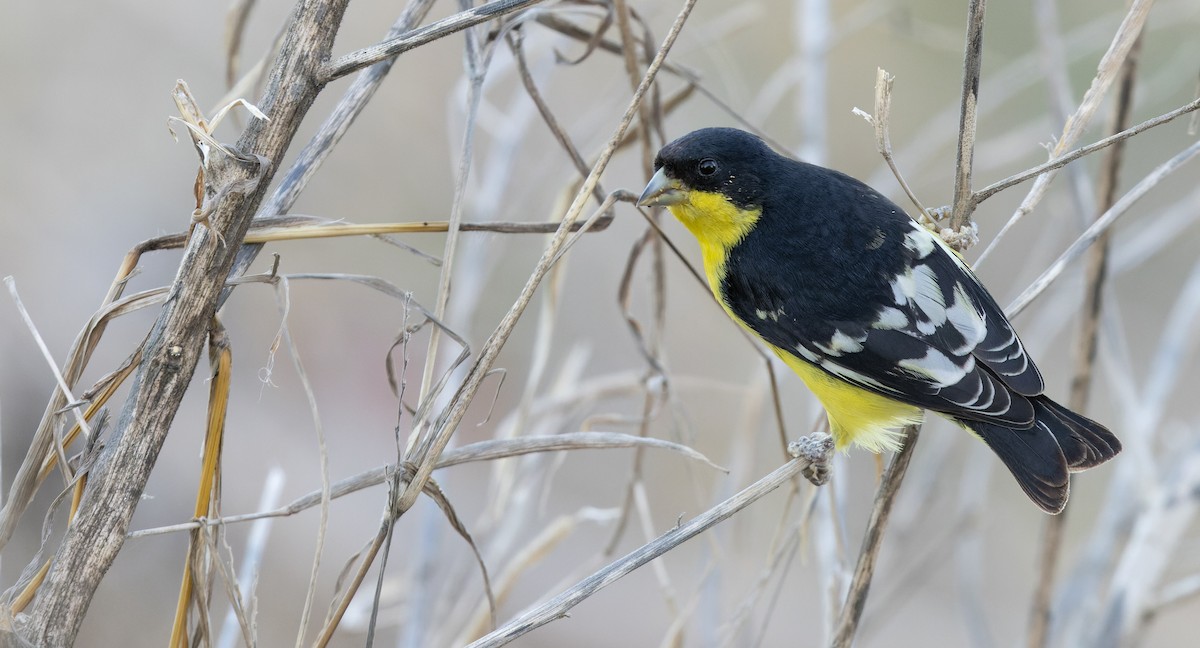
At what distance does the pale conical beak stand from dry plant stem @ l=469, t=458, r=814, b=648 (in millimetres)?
933

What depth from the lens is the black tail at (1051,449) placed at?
2.20 m

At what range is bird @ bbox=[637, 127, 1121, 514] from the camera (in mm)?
2314

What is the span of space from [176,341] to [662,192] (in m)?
1.50

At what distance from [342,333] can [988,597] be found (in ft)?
12.5

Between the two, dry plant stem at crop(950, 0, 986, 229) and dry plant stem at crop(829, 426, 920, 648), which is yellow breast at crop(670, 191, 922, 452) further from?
dry plant stem at crop(950, 0, 986, 229)

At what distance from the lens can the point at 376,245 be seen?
5.55 meters

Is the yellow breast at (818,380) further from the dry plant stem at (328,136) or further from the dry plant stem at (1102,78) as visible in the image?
the dry plant stem at (328,136)

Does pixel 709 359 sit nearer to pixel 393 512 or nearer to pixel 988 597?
pixel 988 597

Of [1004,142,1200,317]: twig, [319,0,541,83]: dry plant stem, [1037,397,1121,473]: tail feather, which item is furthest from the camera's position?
[1037,397,1121,473]: tail feather

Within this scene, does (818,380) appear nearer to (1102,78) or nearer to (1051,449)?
(1051,449)

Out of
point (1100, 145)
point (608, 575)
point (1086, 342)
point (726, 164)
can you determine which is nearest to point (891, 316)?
point (1086, 342)

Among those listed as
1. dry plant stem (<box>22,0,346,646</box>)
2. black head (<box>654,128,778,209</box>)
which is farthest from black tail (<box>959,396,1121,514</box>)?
dry plant stem (<box>22,0,346,646</box>)

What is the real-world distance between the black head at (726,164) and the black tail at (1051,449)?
0.89m

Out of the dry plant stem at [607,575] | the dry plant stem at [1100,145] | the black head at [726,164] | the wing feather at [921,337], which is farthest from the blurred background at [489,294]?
the dry plant stem at [607,575]
